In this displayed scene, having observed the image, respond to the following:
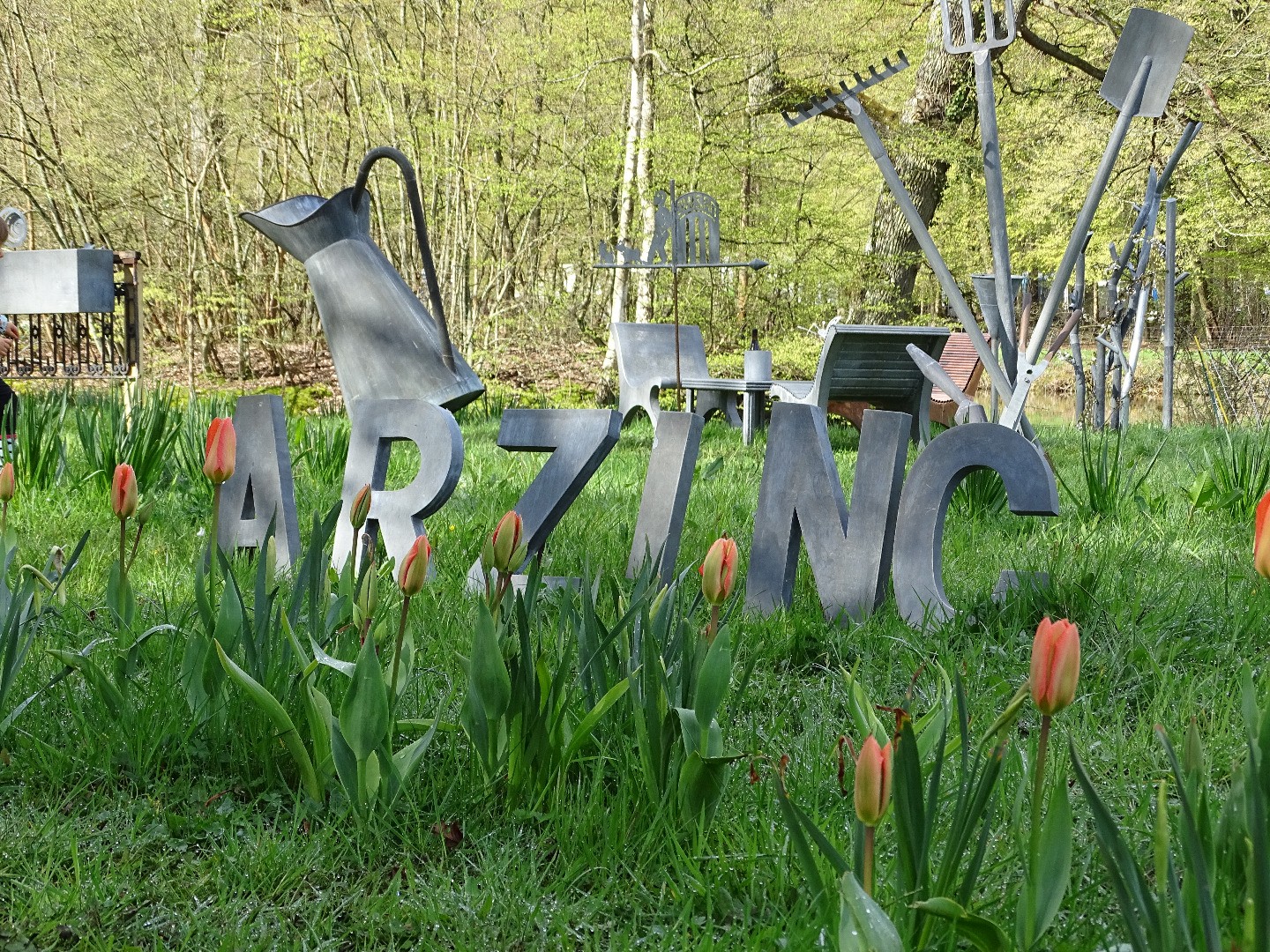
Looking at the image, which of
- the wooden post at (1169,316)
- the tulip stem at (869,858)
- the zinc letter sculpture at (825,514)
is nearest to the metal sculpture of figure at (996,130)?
the zinc letter sculpture at (825,514)

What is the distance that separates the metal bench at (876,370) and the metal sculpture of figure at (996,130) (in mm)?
2342

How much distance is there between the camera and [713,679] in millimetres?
1278

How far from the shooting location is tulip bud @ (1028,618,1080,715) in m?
0.79

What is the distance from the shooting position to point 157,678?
1.60 metres

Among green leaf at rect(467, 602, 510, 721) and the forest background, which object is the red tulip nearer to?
green leaf at rect(467, 602, 510, 721)

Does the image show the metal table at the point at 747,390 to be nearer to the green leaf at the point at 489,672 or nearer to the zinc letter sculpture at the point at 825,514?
the zinc letter sculpture at the point at 825,514

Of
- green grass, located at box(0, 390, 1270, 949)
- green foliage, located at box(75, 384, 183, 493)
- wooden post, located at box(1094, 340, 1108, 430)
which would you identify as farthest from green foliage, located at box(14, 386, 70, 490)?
wooden post, located at box(1094, 340, 1108, 430)

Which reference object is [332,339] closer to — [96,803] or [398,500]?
[398,500]

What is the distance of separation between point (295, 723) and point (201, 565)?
0.28 metres

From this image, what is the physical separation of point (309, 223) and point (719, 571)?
2.20 meters

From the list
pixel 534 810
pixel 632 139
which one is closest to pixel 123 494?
pixel 534 810

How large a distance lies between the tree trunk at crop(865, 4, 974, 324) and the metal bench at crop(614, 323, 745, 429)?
2.93 meters

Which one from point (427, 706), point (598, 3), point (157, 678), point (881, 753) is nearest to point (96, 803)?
point (157, 678)

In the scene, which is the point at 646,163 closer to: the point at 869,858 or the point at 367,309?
the point at 367,309
